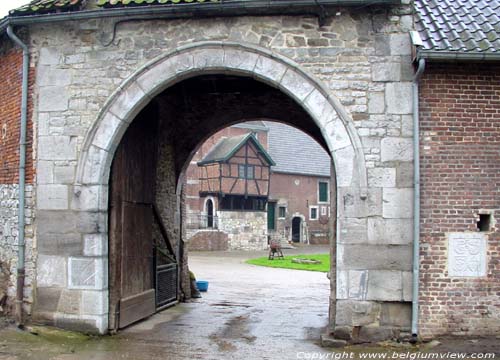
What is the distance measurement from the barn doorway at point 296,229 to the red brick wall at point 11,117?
113 ft

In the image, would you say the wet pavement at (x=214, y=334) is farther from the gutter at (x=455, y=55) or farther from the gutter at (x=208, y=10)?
the gutter at (x=208, y=10)

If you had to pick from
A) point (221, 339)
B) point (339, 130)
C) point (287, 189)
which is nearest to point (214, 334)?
point (221, 339)

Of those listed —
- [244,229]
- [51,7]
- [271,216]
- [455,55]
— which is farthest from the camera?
[271,216]

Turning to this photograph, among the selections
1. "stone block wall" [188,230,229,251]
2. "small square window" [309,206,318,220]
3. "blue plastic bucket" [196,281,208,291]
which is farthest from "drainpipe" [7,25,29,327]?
"small square window" [309,206,318,220]

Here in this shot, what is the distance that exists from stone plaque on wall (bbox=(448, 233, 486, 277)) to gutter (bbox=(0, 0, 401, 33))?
314cm

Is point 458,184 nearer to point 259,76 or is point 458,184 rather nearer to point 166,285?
point 259,76

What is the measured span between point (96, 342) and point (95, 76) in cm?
365

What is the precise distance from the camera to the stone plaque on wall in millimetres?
7770

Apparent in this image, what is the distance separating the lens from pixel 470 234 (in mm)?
7812

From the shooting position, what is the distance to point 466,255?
7789 mm

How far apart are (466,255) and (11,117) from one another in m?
6.82

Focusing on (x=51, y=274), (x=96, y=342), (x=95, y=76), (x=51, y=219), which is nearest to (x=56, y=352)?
(x=96, y=342)

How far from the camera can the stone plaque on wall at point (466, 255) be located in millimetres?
7770

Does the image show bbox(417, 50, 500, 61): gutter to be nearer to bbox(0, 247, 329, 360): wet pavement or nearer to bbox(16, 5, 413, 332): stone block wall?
bbox(16, 5, 413, 332): stone block wall
